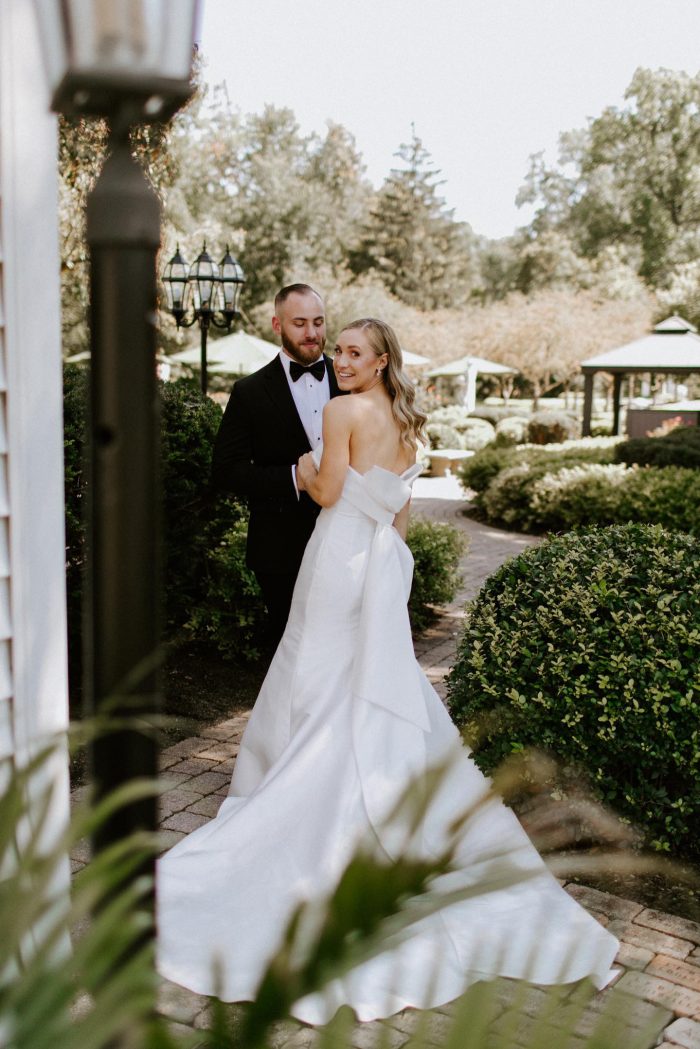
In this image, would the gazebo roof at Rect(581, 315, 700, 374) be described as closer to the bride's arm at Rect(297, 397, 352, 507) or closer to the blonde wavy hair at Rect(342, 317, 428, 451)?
the blonde wavy hair at Rect(342, 317, 428, 451)

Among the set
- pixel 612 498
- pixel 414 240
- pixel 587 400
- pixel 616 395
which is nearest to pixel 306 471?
pixel 612 498

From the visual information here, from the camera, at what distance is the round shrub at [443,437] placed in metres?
25.0

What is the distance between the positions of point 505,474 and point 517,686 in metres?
10.7

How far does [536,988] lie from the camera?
2.96 m

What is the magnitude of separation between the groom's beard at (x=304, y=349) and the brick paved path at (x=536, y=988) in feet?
6.80

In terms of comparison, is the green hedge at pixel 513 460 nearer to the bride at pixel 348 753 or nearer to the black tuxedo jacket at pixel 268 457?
the black tuxedo jacket at pixel 268 457

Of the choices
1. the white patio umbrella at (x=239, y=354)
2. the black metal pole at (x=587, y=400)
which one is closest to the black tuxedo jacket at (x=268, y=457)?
the white patio umbrella at (x=239, y=354)

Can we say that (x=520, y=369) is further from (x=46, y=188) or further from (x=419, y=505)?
(x=46, y=188)

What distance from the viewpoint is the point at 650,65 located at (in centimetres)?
4562

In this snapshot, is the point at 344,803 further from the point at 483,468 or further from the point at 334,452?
the point at 483,468

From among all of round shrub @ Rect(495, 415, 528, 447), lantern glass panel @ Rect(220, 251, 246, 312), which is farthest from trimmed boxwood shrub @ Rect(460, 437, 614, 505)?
round shrub @ Rect(495, 415, 528, 447)

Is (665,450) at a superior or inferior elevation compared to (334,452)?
inferior

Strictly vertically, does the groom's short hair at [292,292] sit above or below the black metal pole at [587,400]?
above

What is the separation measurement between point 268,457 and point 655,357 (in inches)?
617
